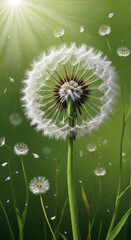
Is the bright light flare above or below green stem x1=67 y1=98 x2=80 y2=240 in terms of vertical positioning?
above

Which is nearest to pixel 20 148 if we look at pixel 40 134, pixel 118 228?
pixel 40 134

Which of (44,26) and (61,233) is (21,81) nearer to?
(44,26)

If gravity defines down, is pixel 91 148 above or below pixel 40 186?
above

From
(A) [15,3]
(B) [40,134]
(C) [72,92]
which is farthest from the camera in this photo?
(A) [15,3]

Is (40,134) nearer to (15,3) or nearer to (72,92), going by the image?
(72,92)

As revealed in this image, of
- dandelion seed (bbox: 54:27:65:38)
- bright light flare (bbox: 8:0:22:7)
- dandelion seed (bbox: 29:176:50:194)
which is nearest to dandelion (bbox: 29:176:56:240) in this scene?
dandelion seed (bbox: 29:176:50:194)

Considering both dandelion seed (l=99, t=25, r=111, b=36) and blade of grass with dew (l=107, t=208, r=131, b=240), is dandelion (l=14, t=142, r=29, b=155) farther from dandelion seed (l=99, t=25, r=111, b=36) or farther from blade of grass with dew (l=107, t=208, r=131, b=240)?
dandelion seed (l=99, t=25, r=111, b=36)
